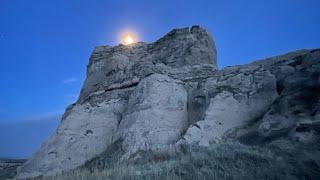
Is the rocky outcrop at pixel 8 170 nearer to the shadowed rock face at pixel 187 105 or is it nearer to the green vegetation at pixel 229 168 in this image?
the shadowed rock face at pixel 187 105

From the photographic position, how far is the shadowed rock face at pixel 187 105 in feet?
42.5

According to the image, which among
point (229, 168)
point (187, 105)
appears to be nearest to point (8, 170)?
point (187, 105)

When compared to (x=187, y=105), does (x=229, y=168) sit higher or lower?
lower

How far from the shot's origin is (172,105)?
17.3m

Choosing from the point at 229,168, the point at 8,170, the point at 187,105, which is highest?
the point at 187,105

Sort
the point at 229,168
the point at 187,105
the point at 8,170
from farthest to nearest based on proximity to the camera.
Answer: the point at 8,170, the point at 187,105, the point at 229,168

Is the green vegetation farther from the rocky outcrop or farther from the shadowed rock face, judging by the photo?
the rocky outcrop

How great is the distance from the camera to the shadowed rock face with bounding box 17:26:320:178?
42.5ft

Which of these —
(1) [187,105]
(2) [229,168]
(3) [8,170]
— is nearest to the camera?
(2) [229,168]

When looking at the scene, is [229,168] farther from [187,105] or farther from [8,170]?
[8,170]

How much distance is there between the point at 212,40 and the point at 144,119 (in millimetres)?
8374

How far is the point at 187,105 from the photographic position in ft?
58.0

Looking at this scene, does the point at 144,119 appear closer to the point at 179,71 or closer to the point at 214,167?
the point at 179,71

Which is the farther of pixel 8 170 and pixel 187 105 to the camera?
pixel 8 170
